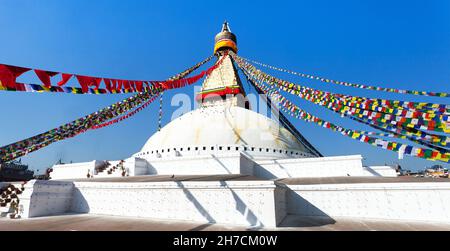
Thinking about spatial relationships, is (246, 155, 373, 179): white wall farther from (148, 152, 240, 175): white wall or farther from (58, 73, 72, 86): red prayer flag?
(58, 73, 72, 86): red prayer flag

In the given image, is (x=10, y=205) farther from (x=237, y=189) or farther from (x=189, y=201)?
(x=237, y=189)

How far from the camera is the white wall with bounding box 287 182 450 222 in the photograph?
928 centimetres

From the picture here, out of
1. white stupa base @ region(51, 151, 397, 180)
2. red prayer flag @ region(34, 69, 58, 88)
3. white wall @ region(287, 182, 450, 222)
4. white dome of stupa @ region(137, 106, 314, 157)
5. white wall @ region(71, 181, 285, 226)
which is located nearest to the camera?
red prayer flag @ region(34, 69, 58, 88)

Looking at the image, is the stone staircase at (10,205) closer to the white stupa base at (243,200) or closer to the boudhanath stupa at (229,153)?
the white stupa base at (243,200)

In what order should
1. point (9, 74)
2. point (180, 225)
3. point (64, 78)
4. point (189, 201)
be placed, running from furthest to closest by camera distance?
point (189, 201), point (180, 225), point (64, 78), point (9, 74)

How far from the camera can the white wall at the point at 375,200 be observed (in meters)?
9.28

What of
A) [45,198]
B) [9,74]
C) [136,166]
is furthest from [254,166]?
[9,74]

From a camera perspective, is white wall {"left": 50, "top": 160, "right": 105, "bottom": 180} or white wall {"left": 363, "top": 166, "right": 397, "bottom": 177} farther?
white wall {"left": 50, "top": 160, "right": 105, "bottom": 180}

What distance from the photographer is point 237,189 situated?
28.4 feet

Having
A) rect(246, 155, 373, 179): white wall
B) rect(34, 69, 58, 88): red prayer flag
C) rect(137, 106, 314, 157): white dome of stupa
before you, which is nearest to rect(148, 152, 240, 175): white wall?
rect(246, 155, 373, 179): white wall

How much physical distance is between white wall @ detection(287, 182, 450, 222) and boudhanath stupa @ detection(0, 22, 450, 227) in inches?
1.2

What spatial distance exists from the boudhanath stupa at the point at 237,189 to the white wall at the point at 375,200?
0.10ft

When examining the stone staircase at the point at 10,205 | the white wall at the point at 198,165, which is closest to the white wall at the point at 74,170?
the white wall at the point at 198,165

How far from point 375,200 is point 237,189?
19.5ft
